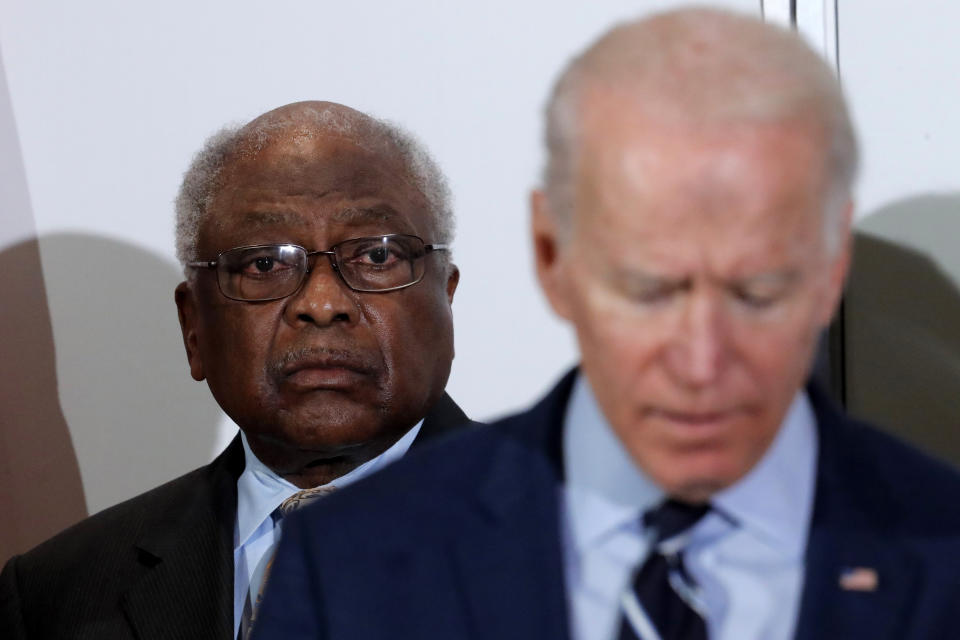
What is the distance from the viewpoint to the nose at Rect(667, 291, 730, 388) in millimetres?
856

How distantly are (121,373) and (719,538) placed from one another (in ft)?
5.19

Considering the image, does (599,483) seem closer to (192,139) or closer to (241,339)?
(241,339)

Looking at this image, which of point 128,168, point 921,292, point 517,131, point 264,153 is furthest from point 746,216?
point 128,168

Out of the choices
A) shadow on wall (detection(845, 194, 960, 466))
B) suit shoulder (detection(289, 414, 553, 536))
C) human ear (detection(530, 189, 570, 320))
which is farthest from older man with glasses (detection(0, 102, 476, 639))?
human ear (detection(530, 189, 570, 320))

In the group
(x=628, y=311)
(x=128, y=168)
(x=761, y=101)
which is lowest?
(x=128, y=168)

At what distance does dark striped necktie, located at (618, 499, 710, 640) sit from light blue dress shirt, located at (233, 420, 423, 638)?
2.89 ft

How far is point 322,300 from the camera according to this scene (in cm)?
176

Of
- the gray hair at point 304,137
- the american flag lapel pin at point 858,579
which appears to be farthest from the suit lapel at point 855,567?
the gray hair at point 304,137

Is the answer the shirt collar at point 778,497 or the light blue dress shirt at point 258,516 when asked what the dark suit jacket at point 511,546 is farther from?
the light blue dress shirt at point 258,516

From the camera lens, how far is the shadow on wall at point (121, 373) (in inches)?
91.3

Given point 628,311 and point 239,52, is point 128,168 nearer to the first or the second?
point 239,52

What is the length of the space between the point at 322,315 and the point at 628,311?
36.7 inches

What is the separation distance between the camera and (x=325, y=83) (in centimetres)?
215

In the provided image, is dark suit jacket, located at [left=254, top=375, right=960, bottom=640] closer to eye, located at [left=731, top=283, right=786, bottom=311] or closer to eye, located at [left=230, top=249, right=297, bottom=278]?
eye, located at [left=731, top=283, right=786, bottom=311]
